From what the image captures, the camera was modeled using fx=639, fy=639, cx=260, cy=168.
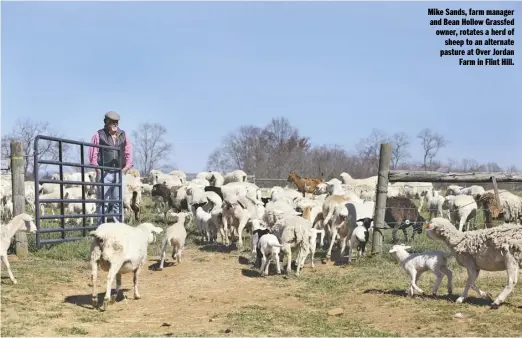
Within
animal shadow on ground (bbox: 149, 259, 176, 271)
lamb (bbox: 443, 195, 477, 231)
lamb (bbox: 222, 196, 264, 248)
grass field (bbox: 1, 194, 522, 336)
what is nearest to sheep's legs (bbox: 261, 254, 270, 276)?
grass field (bbox: 1, 194, 522, 336)

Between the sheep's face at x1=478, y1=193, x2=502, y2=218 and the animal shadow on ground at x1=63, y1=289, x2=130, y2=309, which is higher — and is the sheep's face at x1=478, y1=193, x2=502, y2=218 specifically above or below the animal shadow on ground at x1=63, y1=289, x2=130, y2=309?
above

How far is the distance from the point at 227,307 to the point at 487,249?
3.53 m

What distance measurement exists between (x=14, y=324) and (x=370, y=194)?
1647 cm

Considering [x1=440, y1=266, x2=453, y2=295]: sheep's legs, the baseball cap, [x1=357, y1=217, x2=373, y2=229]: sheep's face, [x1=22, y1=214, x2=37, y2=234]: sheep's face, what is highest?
the baseball cap

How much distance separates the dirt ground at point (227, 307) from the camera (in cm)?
718

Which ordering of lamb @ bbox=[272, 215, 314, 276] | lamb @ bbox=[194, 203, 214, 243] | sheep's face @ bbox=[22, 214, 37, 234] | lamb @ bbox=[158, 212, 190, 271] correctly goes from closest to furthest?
sheep's face @ bbox=[22, 214, 37, 234] < lamb @ bbox=[272, 215, 314, 276] < lamb @ bbox=[158, 212, 190, 271] < lamb @ bbox=[194, 203, 214, 243]

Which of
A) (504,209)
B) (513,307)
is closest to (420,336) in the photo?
(513,307)

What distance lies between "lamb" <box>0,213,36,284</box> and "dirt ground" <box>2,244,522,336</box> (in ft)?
1.05

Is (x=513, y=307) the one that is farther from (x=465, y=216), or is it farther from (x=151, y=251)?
(x=465, y=216)

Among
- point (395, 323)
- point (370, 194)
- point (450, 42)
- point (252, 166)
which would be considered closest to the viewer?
point (395, 323)

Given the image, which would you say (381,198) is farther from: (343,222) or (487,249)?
(487,249)

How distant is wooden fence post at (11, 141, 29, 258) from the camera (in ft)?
37.7

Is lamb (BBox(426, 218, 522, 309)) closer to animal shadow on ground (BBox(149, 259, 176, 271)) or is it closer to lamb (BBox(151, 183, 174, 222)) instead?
animal shadow on ground (BBox(149, 259, 176, 271))

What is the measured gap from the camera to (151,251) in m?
13.8
